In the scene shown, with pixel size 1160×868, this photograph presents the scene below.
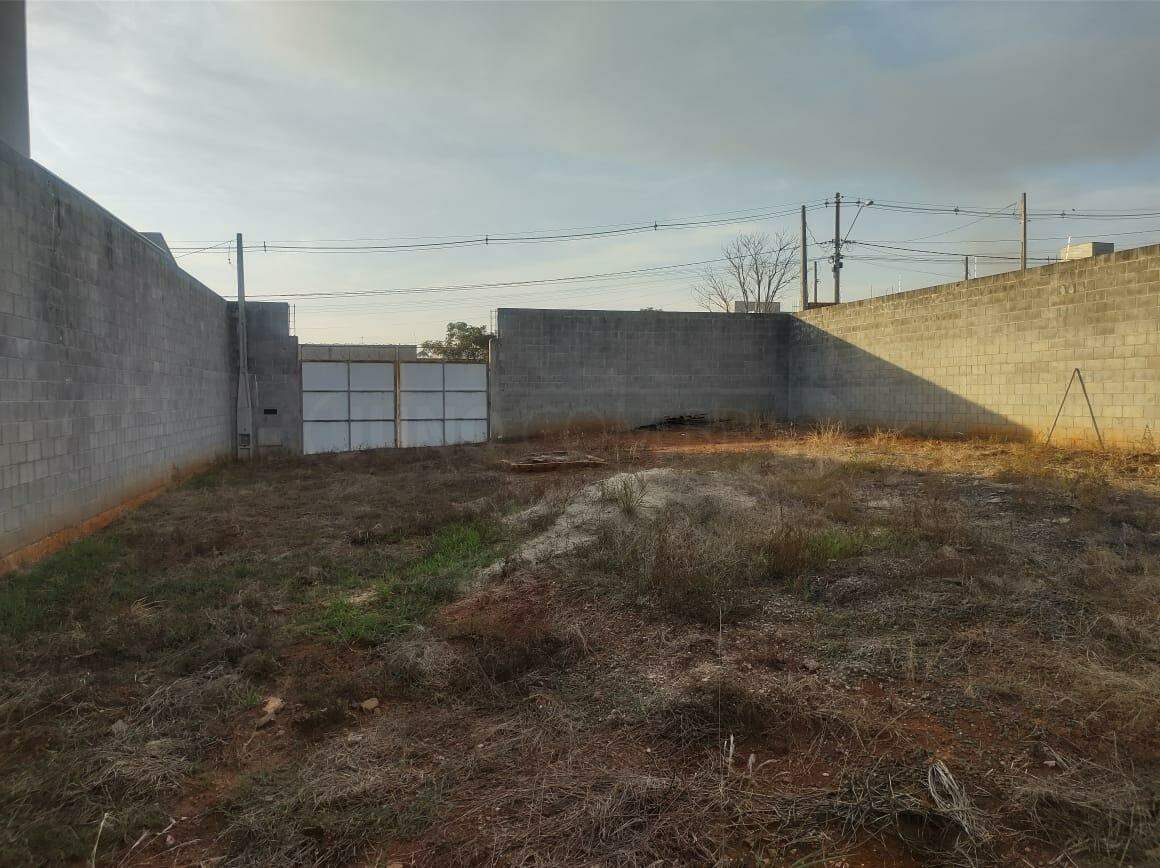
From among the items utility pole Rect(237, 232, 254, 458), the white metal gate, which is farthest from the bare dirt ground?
the white metal gate

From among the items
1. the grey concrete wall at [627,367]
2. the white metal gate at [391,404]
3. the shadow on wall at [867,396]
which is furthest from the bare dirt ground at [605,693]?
the grey concrete wall at [627,367]

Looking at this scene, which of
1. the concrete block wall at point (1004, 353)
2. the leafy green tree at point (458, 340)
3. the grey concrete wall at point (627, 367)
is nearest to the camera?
the concrete block wall at point (1004, 353)

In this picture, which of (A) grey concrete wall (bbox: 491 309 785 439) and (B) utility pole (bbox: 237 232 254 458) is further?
Result: (A) grey concrete wall (bbox: 491 309 785 439)

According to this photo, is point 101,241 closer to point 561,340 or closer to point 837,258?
point 561,340

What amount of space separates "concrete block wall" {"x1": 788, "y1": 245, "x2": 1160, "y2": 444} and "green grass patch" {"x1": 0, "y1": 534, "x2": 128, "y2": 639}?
475 inches

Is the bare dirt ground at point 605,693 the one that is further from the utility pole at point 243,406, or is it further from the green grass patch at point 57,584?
the utility pole at point 243,406

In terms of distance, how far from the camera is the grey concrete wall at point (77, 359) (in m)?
5.50

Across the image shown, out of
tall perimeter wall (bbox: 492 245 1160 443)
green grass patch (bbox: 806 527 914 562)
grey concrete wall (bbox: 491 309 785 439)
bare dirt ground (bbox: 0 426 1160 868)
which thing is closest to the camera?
bare dirt ground (bbox: 0 426 1160 868)

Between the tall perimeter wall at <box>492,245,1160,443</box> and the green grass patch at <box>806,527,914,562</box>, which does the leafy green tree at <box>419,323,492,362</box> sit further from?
the green grass patch at <box>806,527,914,562</box>

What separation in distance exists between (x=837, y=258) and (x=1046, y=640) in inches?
935

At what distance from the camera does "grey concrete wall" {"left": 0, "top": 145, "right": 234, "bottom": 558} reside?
18.0 ft

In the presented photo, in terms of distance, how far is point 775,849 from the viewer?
2152 millimetres

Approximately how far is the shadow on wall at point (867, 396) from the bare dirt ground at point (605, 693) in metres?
6.47

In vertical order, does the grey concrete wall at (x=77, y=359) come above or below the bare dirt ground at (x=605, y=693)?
above
